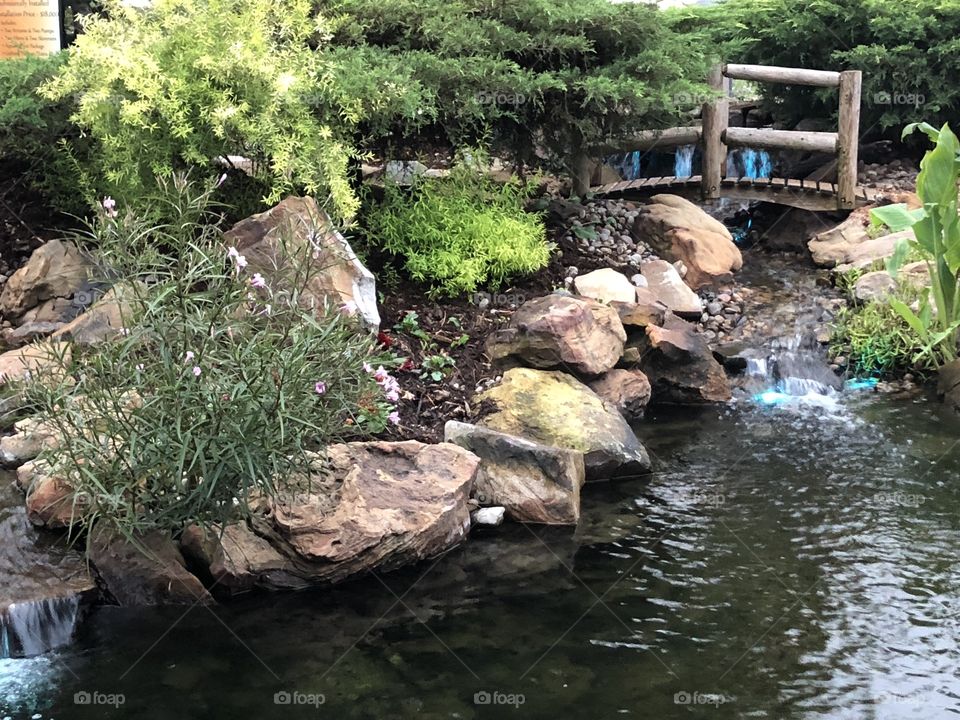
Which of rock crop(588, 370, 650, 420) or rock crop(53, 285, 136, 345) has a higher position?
rock crop(53, 285, 136, 345)

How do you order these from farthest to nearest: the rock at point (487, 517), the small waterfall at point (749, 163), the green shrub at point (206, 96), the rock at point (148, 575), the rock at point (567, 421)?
the small waterfall at point (749, 163)
the green shrub at point (206, 96)
the rock at point (567, 421)
the rock at point (487, 517)
the rock at point (148, 575)

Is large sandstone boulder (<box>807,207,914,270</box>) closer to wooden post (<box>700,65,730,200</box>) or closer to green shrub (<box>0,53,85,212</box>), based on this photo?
wooden post (<box>700,65,730,200</box>)

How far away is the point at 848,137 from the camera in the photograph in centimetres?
1115

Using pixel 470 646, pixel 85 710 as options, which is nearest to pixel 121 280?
pixel 85 710

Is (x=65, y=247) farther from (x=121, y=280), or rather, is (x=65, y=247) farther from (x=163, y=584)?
(x=163, y=584)

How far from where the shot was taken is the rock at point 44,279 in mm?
8094

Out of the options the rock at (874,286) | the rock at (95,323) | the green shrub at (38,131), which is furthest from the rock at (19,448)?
the rock at (874,286)

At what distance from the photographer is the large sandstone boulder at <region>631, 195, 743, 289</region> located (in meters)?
10.4

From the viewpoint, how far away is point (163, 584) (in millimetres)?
5309

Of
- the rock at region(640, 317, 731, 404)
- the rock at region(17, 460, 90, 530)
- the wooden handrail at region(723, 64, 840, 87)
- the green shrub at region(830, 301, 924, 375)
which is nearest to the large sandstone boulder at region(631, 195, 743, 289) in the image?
the green shrub at region(830, 301, 924, 375)

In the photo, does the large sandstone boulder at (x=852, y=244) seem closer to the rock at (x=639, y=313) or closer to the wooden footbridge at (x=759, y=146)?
the wooden footbridge at (x=759, y=146)

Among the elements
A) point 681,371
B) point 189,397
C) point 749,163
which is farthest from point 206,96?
point 749,163

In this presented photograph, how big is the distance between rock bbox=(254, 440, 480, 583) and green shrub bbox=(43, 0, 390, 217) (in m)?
2.24

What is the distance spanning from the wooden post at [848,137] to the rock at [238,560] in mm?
8273
